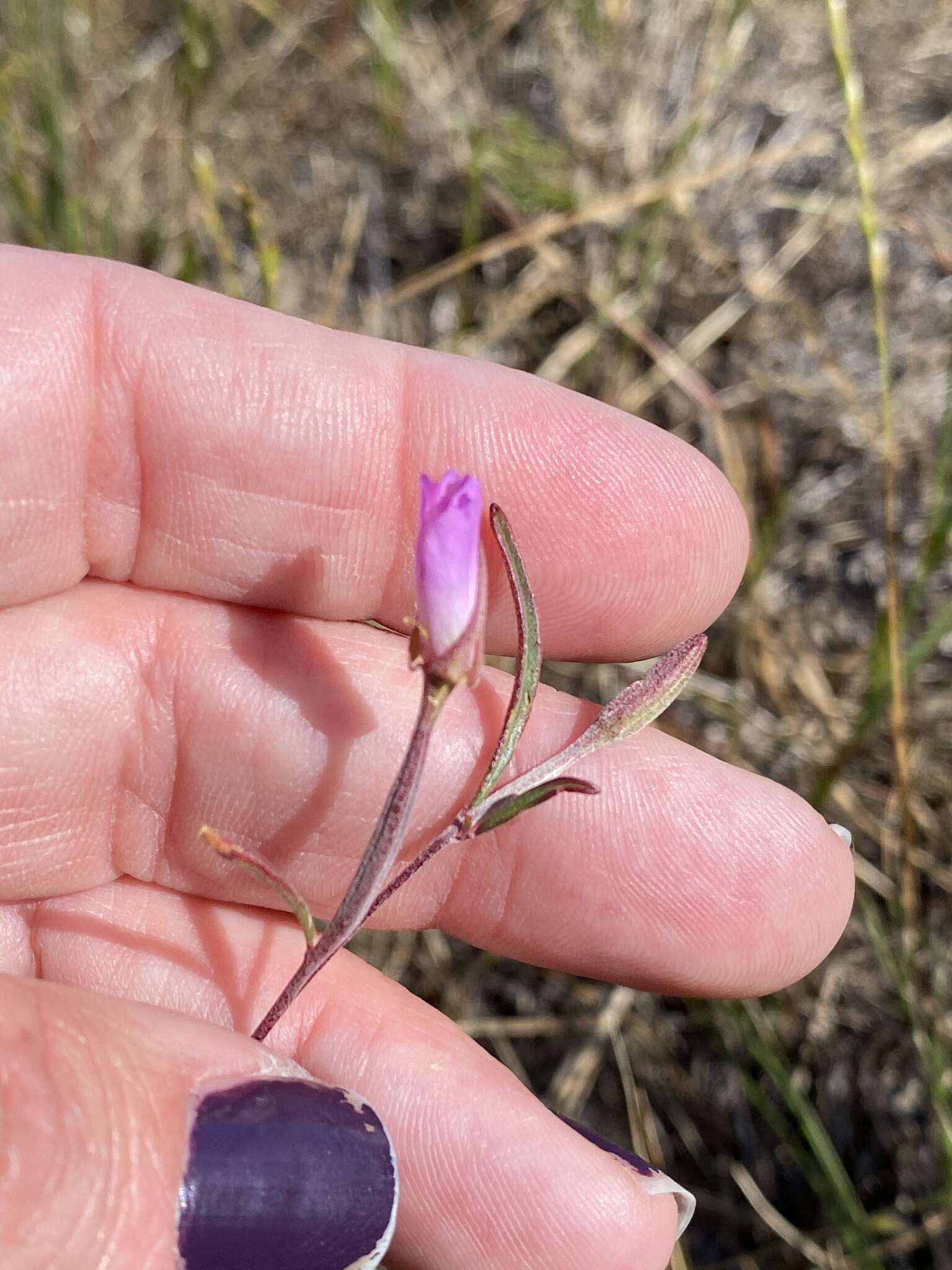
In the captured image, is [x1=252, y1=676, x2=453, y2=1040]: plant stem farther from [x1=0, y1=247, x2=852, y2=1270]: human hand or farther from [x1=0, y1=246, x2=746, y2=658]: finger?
[x1=0, y1=246, x2=746, y2=658]: finger

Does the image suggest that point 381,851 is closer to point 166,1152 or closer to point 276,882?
point 276,882

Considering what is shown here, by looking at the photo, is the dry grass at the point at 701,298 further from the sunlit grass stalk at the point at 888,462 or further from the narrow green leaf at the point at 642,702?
the narrow green leaf at the point at 642,702

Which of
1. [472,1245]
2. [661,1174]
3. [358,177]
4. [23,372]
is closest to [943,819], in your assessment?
[661,1174]

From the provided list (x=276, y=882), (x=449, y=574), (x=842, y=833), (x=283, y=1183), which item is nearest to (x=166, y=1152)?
(x=283, y=1183)

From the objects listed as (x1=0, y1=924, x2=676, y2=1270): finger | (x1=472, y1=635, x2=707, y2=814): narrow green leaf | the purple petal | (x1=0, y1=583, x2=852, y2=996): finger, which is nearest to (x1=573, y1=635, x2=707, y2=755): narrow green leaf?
(x1=472, y1=635, x2=707, y2=814): narrow green leaf

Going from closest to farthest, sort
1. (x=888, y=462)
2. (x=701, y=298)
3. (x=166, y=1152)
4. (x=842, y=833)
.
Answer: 1. (x=166, y=1152)
2. (x=842, y=833)
3. (x=888, y=462)
4. (x=701, y=298)

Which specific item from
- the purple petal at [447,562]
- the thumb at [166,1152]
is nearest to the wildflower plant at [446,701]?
the purple petal at [447,562]
